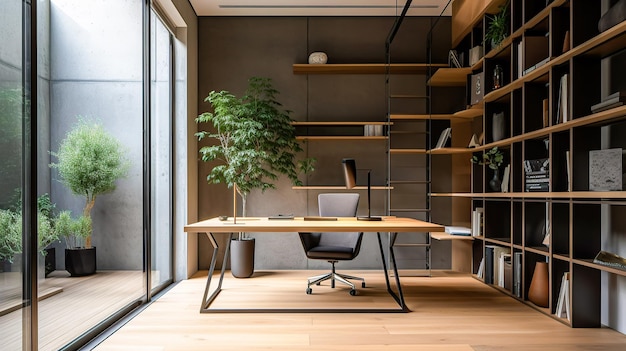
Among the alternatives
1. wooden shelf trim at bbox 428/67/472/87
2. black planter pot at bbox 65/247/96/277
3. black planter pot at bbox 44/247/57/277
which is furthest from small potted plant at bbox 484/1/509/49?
black planter pot at bbox 44/247/57/277

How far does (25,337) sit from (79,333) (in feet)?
2.33

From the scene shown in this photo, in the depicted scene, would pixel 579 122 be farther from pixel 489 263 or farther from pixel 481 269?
pixel 481 269

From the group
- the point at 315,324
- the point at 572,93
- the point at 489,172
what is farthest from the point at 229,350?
the point at 489,172

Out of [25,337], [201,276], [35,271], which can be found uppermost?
[35,271]

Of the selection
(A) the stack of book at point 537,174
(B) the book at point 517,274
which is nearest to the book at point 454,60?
(A) the stack of book at point 537,174

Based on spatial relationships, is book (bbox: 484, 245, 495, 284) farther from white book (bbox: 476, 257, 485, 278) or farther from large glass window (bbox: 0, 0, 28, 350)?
large glass window (bbox: 0, 0, 28, 350)

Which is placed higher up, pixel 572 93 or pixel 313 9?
pixel 313 9

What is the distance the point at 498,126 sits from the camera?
4.52 meters

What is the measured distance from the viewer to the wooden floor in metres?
3.01

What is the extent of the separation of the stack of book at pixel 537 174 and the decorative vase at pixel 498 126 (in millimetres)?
598

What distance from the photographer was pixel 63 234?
2896mm

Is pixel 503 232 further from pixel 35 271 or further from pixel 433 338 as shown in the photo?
pixel 35 271

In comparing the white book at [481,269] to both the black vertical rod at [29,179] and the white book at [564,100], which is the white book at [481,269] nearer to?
the white book at [564,100]

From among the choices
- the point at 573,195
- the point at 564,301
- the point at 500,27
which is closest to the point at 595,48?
the point at 573,195
